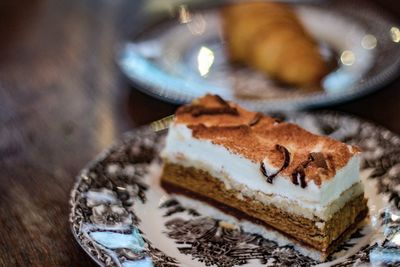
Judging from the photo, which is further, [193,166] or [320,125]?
[320,125]

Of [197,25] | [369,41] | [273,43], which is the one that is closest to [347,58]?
[369,41]

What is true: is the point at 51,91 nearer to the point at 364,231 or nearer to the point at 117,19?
the point at 117,19

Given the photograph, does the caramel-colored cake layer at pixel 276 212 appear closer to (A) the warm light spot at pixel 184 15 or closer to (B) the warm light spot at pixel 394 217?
(B) the warm light spot at pixel 394 217

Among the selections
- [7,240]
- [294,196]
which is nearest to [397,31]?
[294,196]

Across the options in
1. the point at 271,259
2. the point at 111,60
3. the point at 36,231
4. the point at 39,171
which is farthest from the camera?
the point at 111,60

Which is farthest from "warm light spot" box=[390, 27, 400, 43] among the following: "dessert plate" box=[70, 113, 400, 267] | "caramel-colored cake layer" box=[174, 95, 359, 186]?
"caramel-colored cake layer" box=[174, 95, 359, 186]

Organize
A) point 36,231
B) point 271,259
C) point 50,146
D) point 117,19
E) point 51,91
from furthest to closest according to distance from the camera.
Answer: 1. point 117,19
2. point 51,91
3. point 50,146
4. point 36,231
5. point 271,259

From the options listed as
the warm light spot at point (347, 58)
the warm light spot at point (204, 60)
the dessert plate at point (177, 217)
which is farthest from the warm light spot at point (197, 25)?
the dessert plate at point (177, 217)

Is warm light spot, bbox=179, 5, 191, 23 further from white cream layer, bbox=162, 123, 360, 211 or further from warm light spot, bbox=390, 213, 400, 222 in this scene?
warm light spot, bbox=390, 213, 400, 222
